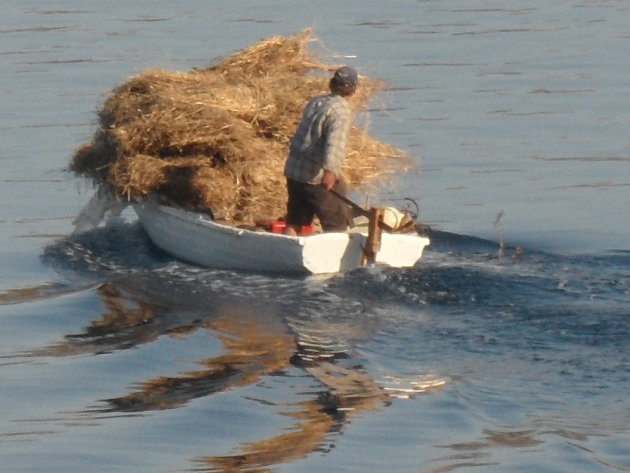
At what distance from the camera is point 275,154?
585 inches

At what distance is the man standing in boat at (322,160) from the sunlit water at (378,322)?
27.9 inches

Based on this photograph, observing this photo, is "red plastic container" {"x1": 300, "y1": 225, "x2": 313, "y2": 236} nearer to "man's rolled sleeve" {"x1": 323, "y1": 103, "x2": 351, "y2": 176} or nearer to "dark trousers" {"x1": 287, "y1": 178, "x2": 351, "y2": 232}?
"dark trousers" {"x1": 287, "y1": 178, "x2": 351, "y2": 232}

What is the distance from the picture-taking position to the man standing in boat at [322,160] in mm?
13758

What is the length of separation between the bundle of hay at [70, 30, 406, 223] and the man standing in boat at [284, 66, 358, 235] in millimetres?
595

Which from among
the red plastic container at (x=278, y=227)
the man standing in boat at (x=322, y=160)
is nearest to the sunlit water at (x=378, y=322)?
the red plastic container at (x=278, y=227)

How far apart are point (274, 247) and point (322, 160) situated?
0.94 meters

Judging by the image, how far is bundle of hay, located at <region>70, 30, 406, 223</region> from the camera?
1433 cm

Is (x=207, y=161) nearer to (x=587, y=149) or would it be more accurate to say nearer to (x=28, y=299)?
(x=28, y=299)

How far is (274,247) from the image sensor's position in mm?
13922

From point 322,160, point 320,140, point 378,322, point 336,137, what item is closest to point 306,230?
point 322,160

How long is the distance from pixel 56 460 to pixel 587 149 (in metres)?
11.9

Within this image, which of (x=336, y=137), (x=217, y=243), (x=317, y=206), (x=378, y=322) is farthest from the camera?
(x=217, y=243)

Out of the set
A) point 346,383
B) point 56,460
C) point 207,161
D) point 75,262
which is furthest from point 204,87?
point 56,460

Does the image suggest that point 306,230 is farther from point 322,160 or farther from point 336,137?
point 336,137
